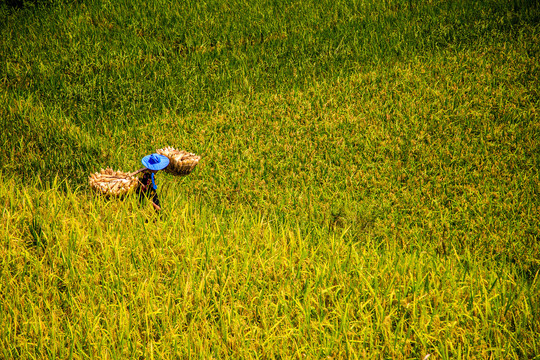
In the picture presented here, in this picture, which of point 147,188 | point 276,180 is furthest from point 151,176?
point 276,180

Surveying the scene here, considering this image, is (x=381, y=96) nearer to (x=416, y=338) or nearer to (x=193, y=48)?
(x=193, y=48)

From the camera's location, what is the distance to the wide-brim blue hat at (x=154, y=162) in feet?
7.43

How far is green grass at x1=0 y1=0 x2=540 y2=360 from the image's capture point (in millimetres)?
1889

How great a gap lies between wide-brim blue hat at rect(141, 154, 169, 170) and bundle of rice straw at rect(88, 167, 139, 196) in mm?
239

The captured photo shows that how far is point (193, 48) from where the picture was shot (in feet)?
15.7

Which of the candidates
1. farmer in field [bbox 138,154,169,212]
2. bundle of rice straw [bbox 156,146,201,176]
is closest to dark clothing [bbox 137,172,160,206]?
farmer in field [bbox 138,154,169,212]

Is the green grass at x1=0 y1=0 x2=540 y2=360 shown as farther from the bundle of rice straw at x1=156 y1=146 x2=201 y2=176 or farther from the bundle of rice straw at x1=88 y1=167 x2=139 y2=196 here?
the bundle of rice straw at x1=156 y1=146 x2=201 y2=176

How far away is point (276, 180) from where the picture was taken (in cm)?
319

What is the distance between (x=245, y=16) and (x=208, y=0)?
2.22 ft

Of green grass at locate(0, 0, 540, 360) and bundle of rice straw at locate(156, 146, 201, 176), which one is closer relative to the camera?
green grass at locate(0, 0, 540, 360)

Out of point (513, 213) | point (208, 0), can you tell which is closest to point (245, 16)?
point (208, 0)

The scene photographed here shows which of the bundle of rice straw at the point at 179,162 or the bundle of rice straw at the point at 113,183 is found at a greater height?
the bundle of rice straw at the point at 179,162

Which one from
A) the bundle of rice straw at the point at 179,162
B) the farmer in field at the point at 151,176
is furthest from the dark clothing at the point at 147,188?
the bundle of rice straw at the point at 179,162

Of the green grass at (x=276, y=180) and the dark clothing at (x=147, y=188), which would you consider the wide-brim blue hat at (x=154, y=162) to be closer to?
the dark clothing at (x=147, y=188)
